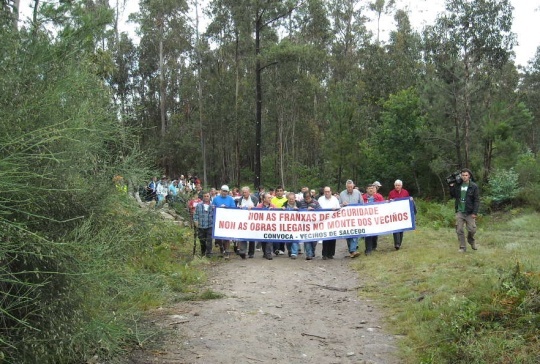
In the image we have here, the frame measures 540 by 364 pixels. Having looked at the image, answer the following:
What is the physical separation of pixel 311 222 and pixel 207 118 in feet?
112

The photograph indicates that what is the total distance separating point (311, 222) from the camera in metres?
13.3

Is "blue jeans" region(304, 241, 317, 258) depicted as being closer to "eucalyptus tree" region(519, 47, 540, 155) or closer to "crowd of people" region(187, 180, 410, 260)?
"crowd of people" region(187, 180, 410, 260)

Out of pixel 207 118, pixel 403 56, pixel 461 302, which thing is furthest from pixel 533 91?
pixel 461 302

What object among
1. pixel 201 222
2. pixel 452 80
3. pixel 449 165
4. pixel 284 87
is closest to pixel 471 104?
pixel 452 80

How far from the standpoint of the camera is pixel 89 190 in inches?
219

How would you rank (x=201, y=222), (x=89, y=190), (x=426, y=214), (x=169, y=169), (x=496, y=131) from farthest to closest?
(x=169, y=169) < (x=496, y=131) < (x=426, y=214) < (x=201, y=222) < (x=89, y=190)

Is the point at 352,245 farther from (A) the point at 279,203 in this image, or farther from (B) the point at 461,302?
(B) the point at 461,302

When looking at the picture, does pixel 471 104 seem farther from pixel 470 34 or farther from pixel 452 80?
pixel 470 34

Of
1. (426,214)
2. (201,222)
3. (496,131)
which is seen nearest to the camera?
(201,222)

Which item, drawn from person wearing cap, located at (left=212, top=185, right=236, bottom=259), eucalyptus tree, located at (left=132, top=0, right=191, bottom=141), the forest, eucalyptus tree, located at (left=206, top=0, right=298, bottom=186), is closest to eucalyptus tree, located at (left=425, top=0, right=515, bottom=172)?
the forest

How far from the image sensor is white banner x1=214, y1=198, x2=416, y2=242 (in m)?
13.1

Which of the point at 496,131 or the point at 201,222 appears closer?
the point at 201,222

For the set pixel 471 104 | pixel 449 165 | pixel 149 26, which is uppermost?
pixel 149 26

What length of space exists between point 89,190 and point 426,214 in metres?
18.5
